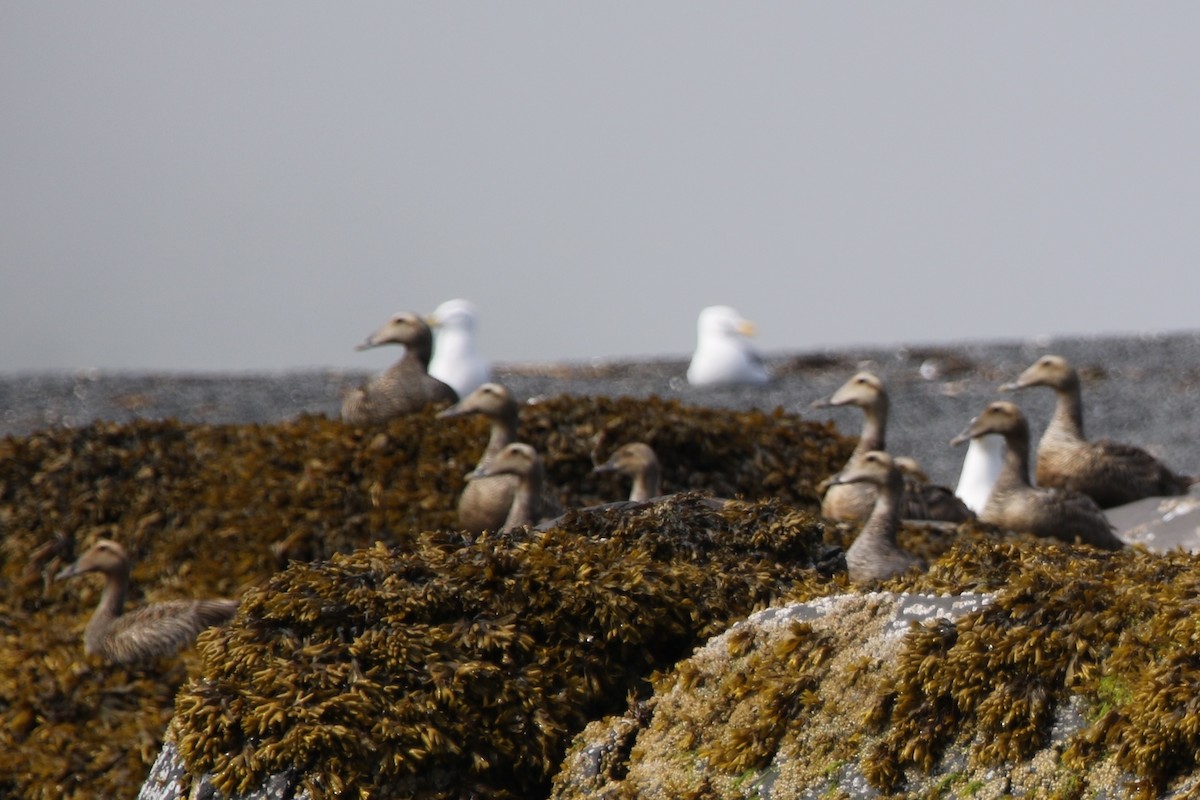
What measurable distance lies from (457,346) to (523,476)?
20.9 ft

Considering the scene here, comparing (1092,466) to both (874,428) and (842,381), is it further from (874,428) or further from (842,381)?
(842,381)

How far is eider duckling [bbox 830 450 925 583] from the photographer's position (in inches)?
259

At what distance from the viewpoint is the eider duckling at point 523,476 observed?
25.4 ft

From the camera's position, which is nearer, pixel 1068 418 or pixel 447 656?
pixel 447 656

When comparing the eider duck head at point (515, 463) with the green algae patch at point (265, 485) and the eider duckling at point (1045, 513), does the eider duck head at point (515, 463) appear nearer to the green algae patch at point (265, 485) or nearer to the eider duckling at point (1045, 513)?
the green algae patch at point (265, 485)

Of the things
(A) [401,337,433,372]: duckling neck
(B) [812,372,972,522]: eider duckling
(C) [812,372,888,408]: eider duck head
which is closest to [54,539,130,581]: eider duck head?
(A) [401,337,433,372]: duckling neck

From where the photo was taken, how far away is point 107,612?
815cm

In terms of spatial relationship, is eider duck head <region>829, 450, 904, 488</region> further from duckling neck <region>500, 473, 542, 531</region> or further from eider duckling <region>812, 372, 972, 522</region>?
duckling neck <region>500, 473, 542, 531</region>

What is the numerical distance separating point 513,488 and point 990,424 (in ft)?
10.6

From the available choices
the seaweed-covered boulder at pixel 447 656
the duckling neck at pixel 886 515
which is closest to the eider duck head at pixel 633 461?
the duckling neck at pixel 886 515

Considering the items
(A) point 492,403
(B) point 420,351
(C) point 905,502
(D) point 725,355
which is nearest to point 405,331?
(B) point 420,351

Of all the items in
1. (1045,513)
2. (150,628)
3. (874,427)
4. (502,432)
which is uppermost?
(502,432)

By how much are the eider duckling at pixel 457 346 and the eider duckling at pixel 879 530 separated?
6249mm

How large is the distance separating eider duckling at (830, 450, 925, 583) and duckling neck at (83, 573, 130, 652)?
12.6 feet
